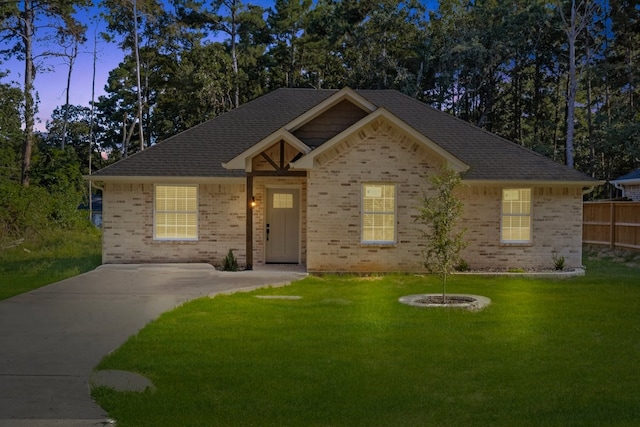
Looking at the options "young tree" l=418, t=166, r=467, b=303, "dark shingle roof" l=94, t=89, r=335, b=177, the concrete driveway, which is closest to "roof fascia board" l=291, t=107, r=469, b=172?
"dark shingle roof" l=94, t=89, r=335, b=177

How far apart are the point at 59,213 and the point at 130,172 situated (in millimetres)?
12774

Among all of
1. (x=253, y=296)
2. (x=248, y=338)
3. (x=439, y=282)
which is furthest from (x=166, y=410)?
(x=439, y=282)

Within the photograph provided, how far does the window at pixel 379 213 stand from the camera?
57.5ft

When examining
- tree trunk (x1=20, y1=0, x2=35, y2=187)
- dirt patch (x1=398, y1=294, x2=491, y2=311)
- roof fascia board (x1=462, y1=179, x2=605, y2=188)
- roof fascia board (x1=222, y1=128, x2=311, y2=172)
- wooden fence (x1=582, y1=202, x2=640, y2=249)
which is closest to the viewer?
A: dirt patch (x1=398, y1=294, x2=491, y2=311)

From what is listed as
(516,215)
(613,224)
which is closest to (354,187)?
(516,215)

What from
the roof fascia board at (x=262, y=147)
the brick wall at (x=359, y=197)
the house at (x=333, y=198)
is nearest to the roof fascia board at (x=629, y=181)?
the house at (x=333, y=198)

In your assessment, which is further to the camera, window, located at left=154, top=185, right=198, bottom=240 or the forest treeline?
the forest treeline

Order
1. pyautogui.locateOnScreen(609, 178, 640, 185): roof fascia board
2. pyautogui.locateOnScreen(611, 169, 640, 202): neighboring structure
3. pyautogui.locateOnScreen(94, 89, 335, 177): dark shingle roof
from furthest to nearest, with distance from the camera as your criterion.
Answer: pyautogui.locateOnScreen(611, 169, 640, 202): neighboring structure → pyautogui.locateOnScreen(609, 178, 640, 185): roof fascia board → pyautogui.locateOnScreen(94, 89, 335, 177): dark shingle roof

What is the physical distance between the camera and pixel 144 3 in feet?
131

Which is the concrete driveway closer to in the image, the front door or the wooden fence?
the front door

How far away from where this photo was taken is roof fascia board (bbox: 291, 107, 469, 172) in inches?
664

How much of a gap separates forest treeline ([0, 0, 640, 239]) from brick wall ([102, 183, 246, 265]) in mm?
18806

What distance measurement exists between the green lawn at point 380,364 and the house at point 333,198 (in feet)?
15.8

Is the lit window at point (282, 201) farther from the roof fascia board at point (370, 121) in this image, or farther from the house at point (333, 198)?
the roof fascia board at point (370, 121)
